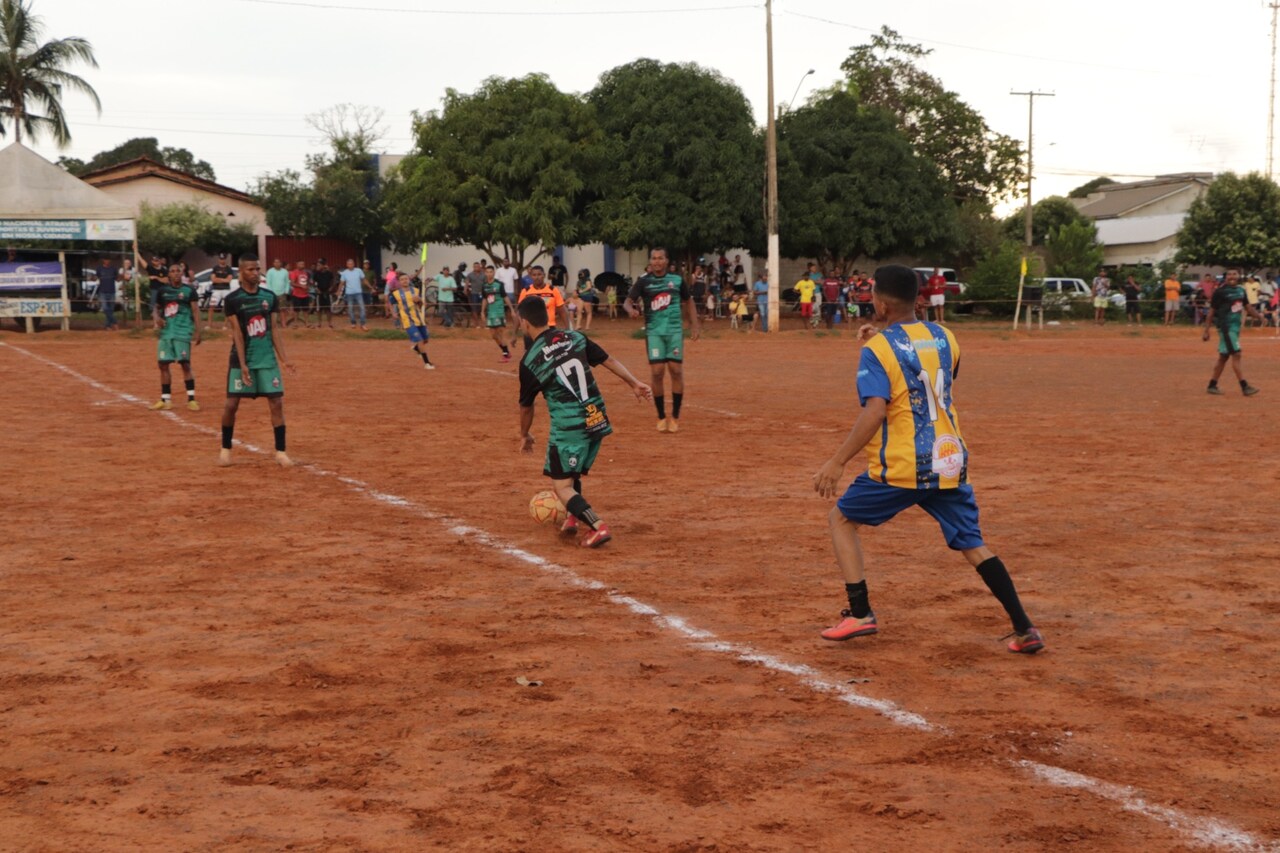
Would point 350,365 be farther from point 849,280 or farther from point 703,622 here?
point 849,280

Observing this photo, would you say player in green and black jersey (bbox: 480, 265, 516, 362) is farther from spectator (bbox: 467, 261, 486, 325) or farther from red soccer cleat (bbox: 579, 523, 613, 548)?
red soccer cleat (bbox: 579, 523, 613, 548)

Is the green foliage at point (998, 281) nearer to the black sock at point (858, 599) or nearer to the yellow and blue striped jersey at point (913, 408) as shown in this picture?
the black sock at point (858, 599)

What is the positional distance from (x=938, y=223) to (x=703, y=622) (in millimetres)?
42954

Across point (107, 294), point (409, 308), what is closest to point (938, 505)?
point (409, 308)

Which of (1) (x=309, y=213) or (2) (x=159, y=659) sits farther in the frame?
(1) (x=309, y=213)

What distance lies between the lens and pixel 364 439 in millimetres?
14422

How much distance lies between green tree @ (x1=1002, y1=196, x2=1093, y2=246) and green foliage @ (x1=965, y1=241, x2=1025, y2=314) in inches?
1322

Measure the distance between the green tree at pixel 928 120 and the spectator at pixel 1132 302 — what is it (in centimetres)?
1307

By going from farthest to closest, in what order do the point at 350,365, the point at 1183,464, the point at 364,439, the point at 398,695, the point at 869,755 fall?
the point at 350,365 < the point at 364,439 < the point at 1183,464 < the point at 398,695 < the point at 869,755

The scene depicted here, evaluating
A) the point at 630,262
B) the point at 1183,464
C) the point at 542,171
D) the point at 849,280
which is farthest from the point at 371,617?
the point at 630,262

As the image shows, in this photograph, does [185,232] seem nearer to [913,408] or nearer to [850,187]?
[850,187]

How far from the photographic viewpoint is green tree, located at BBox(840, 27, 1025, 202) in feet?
188

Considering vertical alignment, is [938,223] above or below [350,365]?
above

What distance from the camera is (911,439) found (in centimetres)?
607
